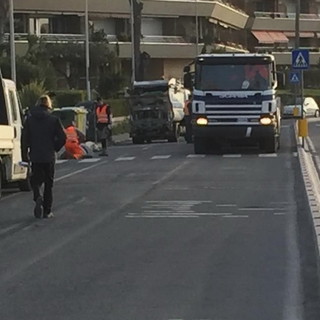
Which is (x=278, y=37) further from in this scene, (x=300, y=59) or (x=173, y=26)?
(x=300, y=59)

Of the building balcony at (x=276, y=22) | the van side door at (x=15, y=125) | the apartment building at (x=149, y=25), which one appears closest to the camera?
the van side door at (x=15, y=125)

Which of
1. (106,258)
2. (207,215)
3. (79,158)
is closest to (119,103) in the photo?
(79,158)

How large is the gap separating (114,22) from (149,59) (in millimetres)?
4293

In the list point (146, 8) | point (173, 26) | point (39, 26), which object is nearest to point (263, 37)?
point (173, 26)

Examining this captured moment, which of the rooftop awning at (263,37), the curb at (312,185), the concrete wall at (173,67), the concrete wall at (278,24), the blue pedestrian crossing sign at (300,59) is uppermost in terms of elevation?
the concrete wall at (278,24)

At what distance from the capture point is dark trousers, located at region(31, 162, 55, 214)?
51.2 ft

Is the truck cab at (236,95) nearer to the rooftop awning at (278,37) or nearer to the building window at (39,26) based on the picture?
the building window at (39,26)

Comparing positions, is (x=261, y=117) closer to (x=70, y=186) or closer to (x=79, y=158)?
(x=79, y=158)

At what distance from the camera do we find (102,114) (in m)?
34.2

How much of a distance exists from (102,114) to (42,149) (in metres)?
18.6

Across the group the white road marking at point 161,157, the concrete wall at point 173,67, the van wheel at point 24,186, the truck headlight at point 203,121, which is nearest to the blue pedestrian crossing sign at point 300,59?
the truck headlight at point 203,121

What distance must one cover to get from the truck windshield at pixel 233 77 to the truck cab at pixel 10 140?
33.8ft

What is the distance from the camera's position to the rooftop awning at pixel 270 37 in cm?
9781

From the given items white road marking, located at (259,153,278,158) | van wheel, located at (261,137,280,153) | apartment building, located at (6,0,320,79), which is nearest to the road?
white road marking, located at (259,153,278,158)
